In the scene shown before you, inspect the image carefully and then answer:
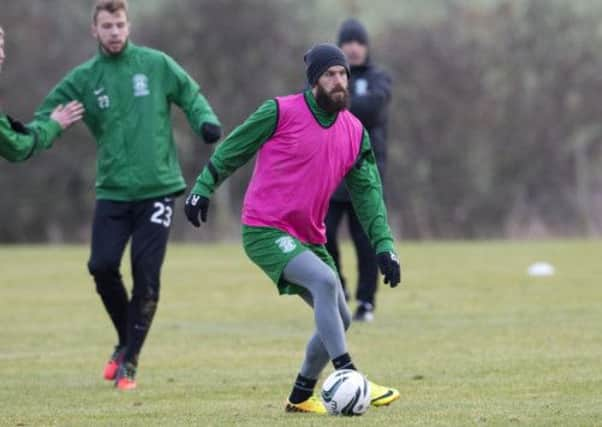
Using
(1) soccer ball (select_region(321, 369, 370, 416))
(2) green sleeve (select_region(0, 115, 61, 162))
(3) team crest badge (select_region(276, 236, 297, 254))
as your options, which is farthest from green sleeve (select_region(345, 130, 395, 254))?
(2) green sleeve (select_region(0, 115, 61, 162))

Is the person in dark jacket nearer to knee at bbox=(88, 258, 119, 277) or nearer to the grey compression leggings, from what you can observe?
knee at bbox=(88, 258, 119, 277)

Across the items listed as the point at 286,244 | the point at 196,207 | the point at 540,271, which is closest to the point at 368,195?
the point at 286,244

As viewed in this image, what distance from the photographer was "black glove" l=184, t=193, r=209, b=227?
768 centimetres

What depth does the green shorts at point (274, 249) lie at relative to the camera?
7.82 meters

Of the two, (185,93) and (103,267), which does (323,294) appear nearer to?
(103,267)

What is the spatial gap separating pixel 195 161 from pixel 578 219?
13.1 meters

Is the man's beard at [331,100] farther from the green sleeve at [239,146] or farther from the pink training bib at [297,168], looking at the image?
the green sleeve at [239,146]

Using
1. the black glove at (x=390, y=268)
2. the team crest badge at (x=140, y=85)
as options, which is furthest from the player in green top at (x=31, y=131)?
the black glove at (x=390, y=268)

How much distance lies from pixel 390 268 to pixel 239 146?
1052 mm

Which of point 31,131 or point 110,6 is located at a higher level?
point 110,6

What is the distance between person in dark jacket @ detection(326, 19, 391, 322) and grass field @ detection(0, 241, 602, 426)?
1.46 ft

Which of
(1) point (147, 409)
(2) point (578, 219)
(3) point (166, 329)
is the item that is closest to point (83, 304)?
(3) point (166, 329)

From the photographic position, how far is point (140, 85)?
9703 mm

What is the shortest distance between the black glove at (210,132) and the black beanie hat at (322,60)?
170 centimetres
